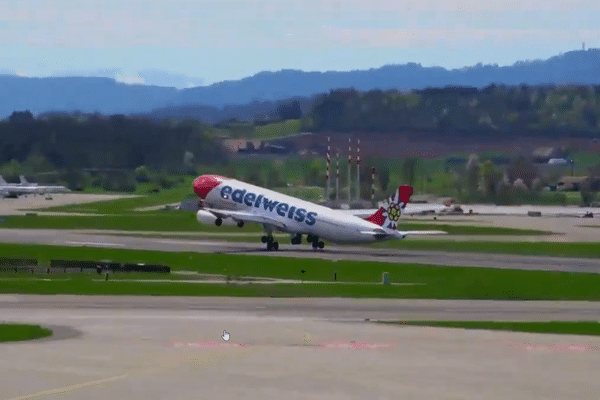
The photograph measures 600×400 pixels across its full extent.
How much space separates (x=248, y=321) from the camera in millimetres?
55438

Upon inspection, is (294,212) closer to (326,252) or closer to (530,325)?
(326,252)

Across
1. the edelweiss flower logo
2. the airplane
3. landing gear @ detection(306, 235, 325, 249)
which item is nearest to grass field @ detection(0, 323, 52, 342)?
the edelweiss flower logo

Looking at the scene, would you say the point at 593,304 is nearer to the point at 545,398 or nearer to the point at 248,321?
the point at 248,321

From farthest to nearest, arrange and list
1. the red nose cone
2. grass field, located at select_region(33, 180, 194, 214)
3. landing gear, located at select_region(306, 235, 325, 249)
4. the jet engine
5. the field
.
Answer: grass field, located at select_region(33, 180, 194, 214) < the field < the red nose cone < the jet engine < landing gear, located at select_region(306, 235, 325, 249)

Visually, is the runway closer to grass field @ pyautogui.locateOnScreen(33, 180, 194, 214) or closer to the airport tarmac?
the airport tarmac

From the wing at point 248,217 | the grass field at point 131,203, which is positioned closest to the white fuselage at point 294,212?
the wing at point 248,217

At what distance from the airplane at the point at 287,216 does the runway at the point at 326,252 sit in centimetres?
152

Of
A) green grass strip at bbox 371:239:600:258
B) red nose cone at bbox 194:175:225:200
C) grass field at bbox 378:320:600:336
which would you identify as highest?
red nose cone at bbox 194:175:225:200

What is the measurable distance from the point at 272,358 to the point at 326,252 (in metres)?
59.3

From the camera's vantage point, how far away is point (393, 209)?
3861 inches

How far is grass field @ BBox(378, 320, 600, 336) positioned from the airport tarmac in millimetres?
1792

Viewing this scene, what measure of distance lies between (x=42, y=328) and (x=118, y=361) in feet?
32.4

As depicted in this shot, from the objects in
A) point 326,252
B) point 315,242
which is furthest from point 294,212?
point 326,252

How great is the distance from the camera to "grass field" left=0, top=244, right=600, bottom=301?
69750mm
